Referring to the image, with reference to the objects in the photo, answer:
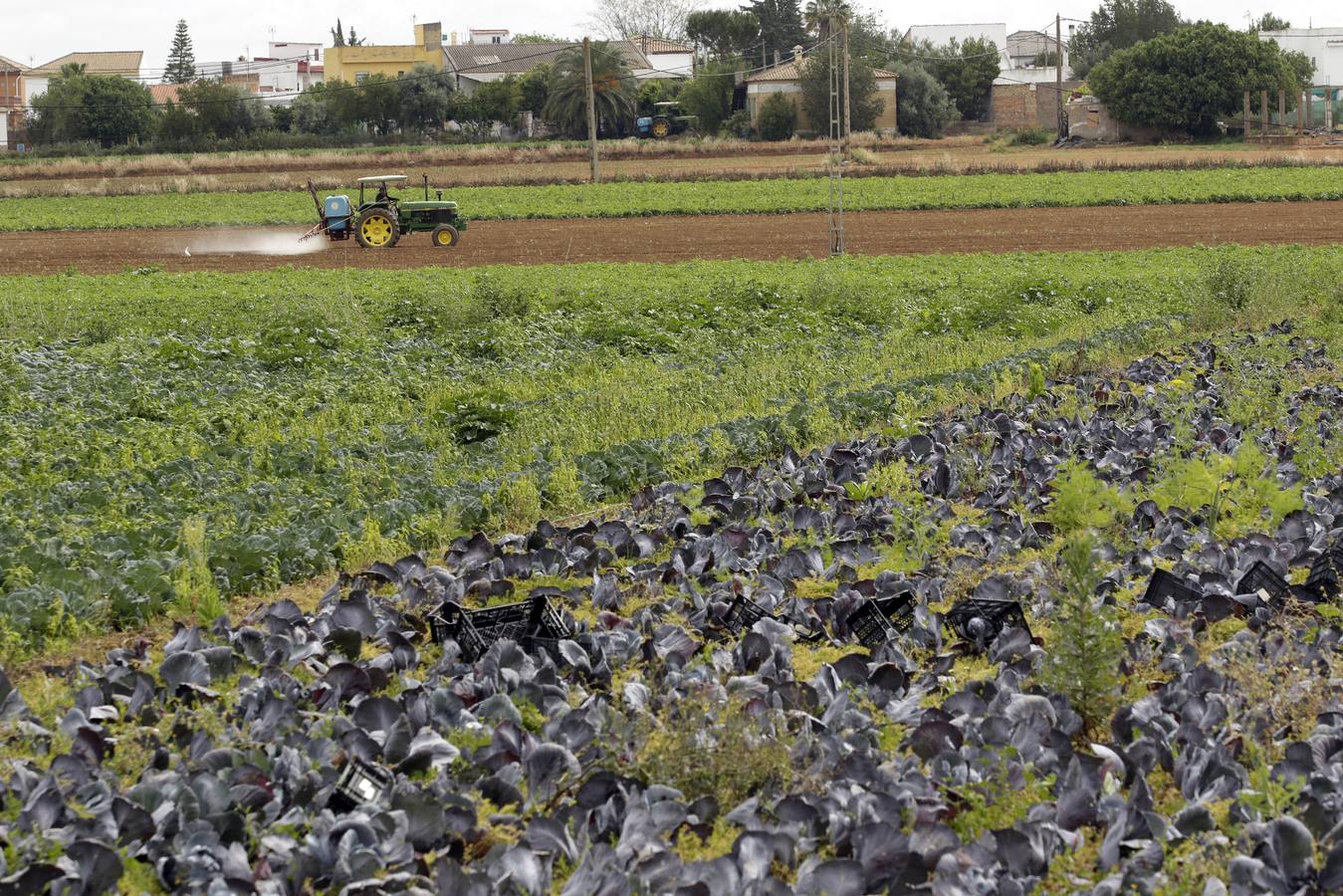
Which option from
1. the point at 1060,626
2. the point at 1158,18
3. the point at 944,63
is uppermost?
the point at 1158,18

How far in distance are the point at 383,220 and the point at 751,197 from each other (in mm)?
15119

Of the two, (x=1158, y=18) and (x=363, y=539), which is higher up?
(x=1158, y=18)

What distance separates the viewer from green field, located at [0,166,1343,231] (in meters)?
38.2

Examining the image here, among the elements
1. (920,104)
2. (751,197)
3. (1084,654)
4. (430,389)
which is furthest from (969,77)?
(1084,654)

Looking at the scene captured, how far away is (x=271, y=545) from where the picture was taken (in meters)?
6.77

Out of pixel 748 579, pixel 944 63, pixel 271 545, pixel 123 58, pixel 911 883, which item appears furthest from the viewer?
pixel 123 58

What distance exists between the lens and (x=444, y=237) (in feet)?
97.1

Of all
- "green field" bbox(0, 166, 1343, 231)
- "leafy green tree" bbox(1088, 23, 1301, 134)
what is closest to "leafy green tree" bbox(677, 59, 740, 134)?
"leafy green tree" bbox(1088, 23, 1301, 134)

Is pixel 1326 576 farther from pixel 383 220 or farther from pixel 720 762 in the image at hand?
pixel 383 220

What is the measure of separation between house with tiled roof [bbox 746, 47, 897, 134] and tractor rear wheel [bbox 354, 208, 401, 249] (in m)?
45.4

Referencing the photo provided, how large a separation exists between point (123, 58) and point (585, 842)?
139m

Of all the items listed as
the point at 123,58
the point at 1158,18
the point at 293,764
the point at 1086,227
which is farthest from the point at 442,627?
the point at 123,58

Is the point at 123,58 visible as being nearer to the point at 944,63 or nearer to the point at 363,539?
the point at 944,63

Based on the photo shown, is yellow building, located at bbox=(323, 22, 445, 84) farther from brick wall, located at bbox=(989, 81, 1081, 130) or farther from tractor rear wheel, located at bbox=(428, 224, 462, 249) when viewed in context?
tractor rear wheel, located at bbox=(428, 224, 462, 249)
